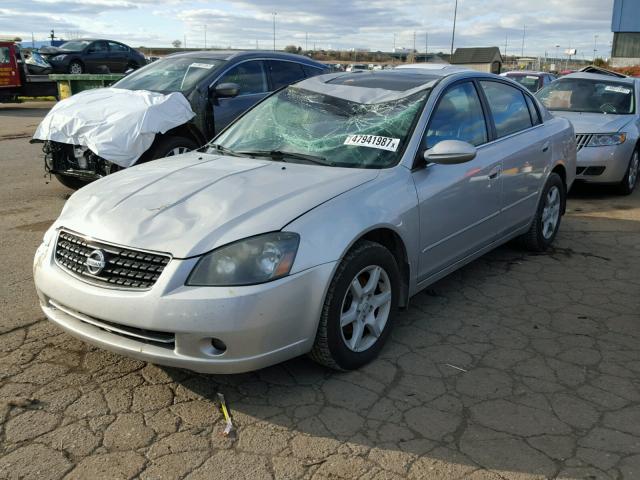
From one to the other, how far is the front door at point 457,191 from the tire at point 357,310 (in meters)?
0.42

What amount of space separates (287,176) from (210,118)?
4.04 meters

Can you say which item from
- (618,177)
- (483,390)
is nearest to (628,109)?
(618,177)

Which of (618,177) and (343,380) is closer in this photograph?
(343,380)

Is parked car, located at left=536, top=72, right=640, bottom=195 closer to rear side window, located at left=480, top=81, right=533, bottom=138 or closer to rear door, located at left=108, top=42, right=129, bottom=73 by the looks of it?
rear side window, located at left=480, top=81, right=533, bottom=138

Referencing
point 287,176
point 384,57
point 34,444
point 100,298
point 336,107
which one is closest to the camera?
point 34,444

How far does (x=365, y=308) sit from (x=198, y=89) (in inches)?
186

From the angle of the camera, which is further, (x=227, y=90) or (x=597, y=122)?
(x=597, y=122)

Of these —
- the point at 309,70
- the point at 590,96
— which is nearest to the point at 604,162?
the point at 590,96

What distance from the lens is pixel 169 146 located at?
696 cm

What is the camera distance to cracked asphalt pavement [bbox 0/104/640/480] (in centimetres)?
270

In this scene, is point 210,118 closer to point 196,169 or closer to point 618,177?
point 196,169

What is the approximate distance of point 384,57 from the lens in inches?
3100

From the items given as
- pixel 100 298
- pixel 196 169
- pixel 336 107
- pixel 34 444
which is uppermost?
pixel 336 107

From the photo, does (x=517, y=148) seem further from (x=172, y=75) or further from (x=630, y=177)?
(x=172, y=75)
